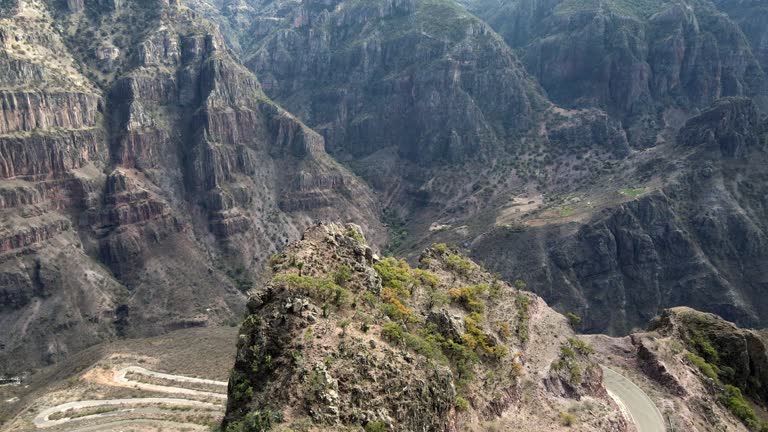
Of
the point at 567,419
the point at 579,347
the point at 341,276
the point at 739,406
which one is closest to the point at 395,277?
the point at 341,276

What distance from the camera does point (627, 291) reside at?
Answer: 186m

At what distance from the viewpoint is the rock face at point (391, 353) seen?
45.5 metres

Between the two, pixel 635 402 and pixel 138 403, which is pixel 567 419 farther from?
pixel 138 403

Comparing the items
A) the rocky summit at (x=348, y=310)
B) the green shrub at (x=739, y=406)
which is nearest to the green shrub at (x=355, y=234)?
the rocky summit at (x=348, y=310)

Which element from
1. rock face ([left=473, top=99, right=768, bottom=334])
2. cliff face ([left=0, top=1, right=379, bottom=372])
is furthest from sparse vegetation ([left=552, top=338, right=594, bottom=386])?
cliff face ([left=0, top=1, right=379, bottom=372])

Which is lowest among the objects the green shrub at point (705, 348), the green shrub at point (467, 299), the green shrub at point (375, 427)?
the green shrub at point (705, 348)

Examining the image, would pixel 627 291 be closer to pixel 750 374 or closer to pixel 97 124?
pixel 750 374

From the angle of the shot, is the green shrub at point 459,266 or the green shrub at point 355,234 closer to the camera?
the green shrub at point 355,234

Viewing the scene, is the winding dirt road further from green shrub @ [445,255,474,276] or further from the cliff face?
the cliff face

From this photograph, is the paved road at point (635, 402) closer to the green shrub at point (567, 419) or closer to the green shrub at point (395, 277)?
the green shrub at point (567, 419)

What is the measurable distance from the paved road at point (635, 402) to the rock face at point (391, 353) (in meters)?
4.57

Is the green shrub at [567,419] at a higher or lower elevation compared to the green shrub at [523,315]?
lower

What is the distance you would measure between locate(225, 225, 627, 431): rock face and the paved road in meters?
4.57

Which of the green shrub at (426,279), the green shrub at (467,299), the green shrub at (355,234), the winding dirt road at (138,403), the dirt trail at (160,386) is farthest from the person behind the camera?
the dirt trail at (160,386)
